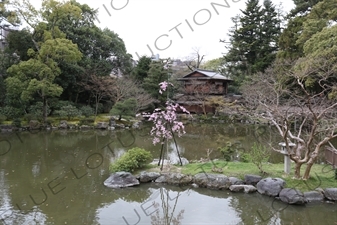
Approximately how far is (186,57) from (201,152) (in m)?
24.0

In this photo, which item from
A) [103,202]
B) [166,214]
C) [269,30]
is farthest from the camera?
[269,30]

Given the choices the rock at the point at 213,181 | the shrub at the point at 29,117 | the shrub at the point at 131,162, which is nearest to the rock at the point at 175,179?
the rock at the point at 213,181

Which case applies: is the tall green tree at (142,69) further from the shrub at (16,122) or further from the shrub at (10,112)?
the shrub at (16,122)

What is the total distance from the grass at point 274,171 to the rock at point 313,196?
A: 108 millimetres

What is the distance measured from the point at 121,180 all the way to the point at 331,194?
4.22m

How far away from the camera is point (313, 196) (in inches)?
215

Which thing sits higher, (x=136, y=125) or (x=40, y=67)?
(x=40, y=67)

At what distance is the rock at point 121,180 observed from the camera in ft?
20.8

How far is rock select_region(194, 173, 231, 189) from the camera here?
626 cm

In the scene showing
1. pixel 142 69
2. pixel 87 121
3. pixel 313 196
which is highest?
pixel 142 69

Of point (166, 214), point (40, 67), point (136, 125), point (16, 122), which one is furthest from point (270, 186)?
point (16, 122)

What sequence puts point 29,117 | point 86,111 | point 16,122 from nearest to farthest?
point 16,122 < point 29,117 < point 86,111

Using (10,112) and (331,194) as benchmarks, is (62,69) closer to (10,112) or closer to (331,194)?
(10,112)

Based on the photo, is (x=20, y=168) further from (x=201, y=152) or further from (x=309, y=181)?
(x=309, y=181)
